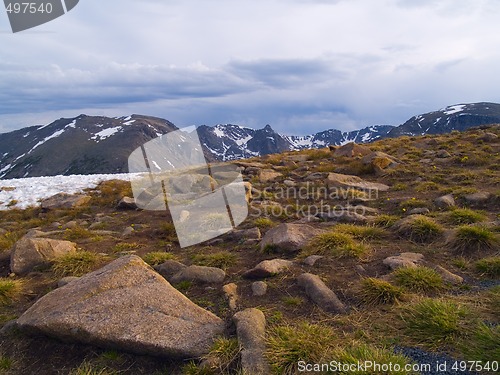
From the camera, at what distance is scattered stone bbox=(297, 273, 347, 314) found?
580cm

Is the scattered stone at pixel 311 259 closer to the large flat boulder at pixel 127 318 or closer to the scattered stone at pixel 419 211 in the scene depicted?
the large flat boulder at pixel 127 318

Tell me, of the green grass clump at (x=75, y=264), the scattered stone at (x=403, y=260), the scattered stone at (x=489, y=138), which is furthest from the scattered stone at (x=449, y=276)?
the scattered stone at (x=489, y=138)

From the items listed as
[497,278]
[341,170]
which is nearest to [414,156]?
[341,170]

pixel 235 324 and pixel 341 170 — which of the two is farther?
pixel 341 170

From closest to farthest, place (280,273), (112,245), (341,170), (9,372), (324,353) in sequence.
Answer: (324,353)
(9,372)
(280,273)
(112,245)
(341,170)

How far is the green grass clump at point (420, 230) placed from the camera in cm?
844

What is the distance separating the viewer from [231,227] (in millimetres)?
11203

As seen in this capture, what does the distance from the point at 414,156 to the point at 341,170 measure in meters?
6.15

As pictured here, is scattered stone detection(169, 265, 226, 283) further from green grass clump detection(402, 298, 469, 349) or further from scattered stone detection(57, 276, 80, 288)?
green grass clump detection(402, 298, 469, 349)

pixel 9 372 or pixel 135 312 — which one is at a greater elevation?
pixel 135 312

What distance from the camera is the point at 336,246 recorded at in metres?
8.13

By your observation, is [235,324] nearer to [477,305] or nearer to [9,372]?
[9,372]

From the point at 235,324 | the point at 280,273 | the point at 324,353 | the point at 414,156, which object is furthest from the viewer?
the point at 414,156

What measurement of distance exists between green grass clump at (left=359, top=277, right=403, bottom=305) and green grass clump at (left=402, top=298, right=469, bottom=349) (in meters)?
0.67
